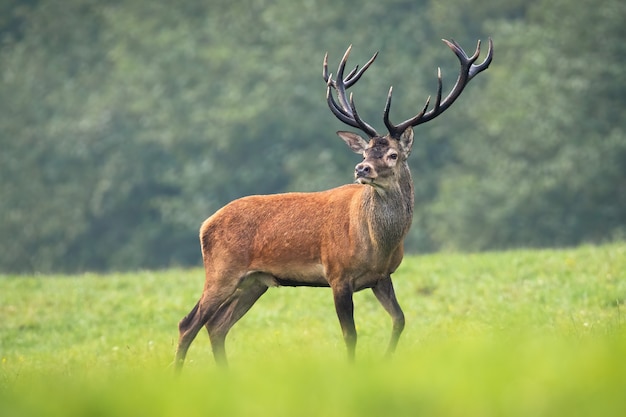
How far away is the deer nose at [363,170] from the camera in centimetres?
888

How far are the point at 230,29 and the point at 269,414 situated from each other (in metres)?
38.9

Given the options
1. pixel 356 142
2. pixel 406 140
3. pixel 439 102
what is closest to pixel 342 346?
pixel 356 142

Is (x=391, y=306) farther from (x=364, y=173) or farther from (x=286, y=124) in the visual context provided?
(x=286, y=124)

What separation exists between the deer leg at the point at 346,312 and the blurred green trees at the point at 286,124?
21.9 meters

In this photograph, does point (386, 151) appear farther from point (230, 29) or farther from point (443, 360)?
point (230, 29)

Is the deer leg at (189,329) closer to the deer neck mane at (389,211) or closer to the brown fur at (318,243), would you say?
the brown fur at (318,243)

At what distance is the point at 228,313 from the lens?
33.0 ft

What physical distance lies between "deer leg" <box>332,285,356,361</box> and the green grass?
6.5 inches

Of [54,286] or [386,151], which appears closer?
[386,151]

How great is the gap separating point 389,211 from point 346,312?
802 millimetres

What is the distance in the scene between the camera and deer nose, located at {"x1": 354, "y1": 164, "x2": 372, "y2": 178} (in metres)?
8.88

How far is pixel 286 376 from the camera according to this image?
15.7 ft

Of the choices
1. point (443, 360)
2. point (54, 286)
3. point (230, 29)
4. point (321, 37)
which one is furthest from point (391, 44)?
point (443, 360)

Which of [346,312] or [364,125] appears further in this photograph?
[364,125]
